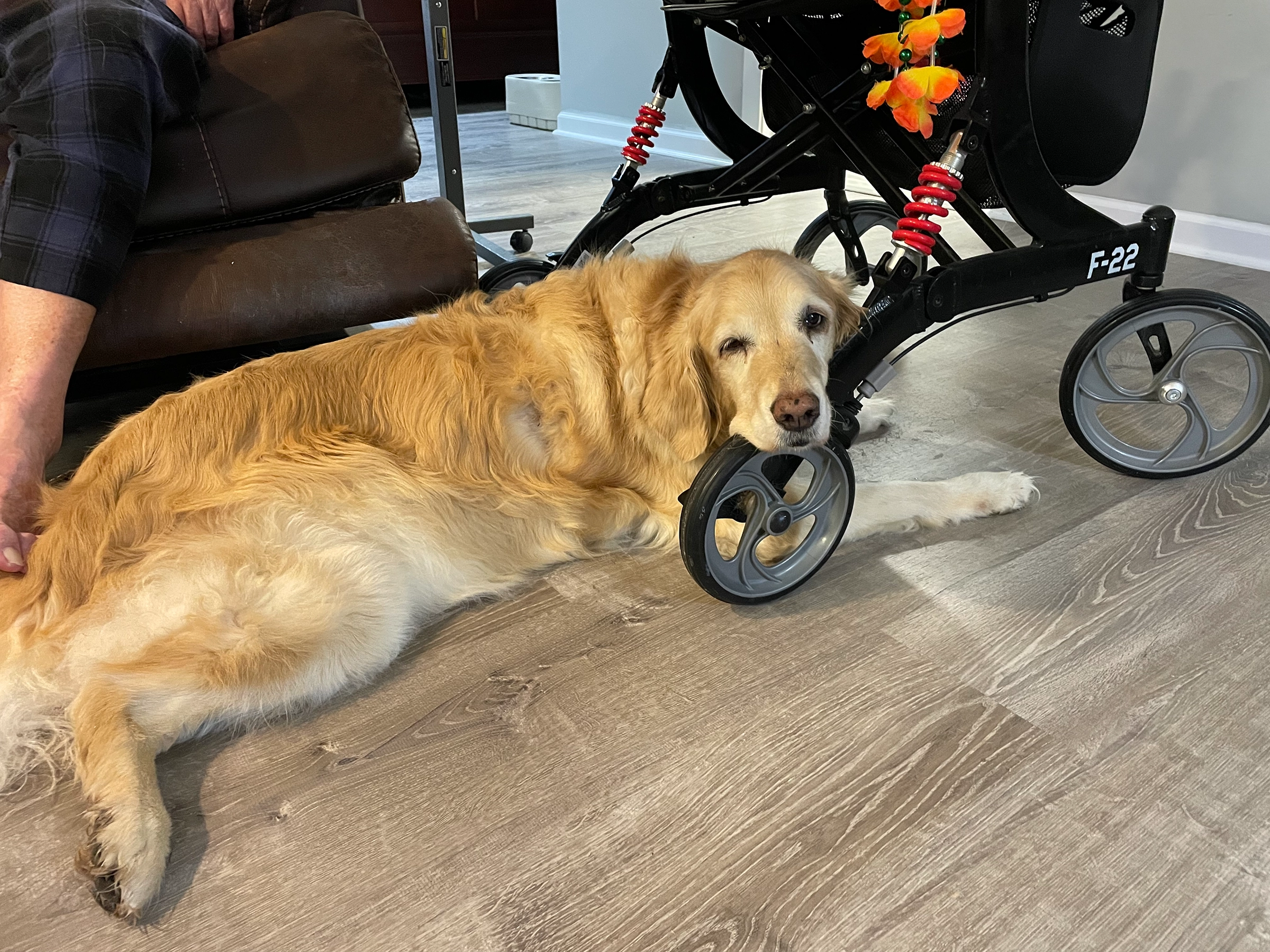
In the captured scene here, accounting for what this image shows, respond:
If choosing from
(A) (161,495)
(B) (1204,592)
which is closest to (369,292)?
(A) (161,495)

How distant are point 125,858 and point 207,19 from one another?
2095 millimetres

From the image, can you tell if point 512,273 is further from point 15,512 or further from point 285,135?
point 15,512

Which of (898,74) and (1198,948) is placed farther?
(898,74)

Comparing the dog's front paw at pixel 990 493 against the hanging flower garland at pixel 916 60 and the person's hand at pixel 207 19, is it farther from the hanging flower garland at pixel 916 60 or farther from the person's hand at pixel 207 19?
the person's hand at pixel 207 19

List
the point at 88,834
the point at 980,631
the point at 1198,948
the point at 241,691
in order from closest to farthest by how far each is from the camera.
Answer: the point at 1198,948 < the point at 88,834 < the point at 241,691 < the point at 980,631

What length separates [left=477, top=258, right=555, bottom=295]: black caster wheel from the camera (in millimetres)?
2402

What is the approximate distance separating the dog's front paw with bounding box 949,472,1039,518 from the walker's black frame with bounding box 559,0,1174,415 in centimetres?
38

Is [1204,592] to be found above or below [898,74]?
below

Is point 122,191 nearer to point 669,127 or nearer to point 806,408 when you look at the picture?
point 806,408

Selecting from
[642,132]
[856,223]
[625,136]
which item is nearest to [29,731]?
[642,132]

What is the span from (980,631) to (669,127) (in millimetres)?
5058

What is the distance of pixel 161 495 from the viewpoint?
1327 millimetres

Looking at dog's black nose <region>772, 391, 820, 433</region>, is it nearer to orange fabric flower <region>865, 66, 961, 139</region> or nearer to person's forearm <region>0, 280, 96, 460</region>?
orange fabric flower <region>865, 66, 961, 139</region>

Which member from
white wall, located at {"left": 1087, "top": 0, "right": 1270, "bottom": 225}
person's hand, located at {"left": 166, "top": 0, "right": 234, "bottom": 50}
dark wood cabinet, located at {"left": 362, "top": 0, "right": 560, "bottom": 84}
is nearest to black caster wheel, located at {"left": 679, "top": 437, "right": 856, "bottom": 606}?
person's hand, located at {"left": 166, "top": 0, "right": 234, "bottom": 50}
